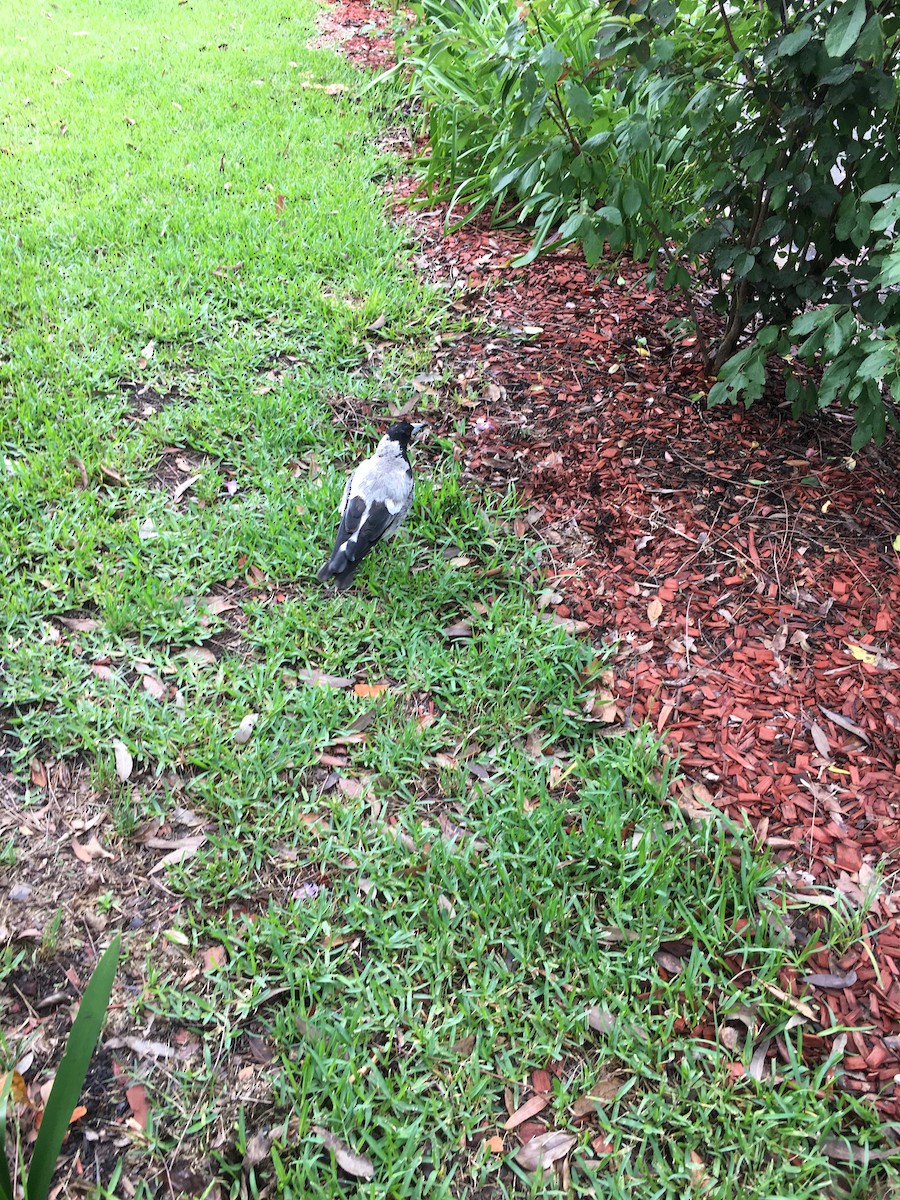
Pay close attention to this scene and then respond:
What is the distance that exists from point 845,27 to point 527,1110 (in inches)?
112

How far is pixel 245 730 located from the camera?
8.38 ft

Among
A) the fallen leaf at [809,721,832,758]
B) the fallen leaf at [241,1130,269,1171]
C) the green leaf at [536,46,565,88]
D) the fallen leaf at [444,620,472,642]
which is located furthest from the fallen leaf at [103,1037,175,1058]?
the green leaf at [536,46,565,88]

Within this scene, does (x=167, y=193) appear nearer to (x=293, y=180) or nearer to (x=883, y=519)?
(x=293, y=180)

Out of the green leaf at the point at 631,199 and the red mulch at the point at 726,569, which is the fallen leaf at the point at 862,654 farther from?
the green leaf at the point at 631,199

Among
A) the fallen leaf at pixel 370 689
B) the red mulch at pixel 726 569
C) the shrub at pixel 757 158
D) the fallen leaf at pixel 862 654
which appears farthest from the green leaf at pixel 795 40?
the fallen leaf at pixel 370 689

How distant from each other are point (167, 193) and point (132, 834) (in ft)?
14.4

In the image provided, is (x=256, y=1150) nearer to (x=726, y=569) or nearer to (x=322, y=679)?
(x=322, y=679)

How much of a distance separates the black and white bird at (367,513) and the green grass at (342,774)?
5.7 inches

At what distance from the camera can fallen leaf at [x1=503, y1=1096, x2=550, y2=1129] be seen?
5.88 ft

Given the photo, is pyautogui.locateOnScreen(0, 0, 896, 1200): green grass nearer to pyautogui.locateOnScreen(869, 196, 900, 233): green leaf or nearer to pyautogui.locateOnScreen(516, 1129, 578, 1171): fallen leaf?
pyautogui.locateOnScreen(516, 1129, 578, 1171): fallen leaf

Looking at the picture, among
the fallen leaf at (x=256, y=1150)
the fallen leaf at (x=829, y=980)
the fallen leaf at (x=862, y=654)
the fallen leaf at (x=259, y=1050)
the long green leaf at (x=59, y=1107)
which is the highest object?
the long green leaf at (x=59, y=1107)

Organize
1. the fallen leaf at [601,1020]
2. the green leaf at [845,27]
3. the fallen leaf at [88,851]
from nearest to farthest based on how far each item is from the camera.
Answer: the fallen leaf at [601,1020] < the green leaf at [845,27] < the fallen leaf at [88,851]

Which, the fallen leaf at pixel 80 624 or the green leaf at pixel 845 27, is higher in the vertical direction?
the green leaf at pixel 845 27

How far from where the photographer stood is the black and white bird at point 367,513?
2875 mm
